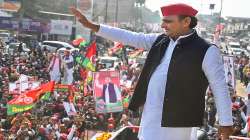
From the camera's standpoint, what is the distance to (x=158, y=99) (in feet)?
10.8

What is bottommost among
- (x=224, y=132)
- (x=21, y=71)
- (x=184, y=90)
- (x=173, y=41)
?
(x=21, y=71)

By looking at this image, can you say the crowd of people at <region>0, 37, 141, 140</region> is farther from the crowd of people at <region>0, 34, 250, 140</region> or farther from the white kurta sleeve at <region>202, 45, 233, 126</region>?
the white kurta sleeve at <region>202, 45, 233, 126</region>

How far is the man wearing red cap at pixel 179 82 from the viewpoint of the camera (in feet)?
10.4

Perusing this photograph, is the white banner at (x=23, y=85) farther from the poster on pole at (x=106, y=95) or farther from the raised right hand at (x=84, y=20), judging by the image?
the raised right hand at (x=84, y=20)

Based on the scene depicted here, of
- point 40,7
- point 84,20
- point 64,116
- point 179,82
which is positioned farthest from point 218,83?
point 40,7

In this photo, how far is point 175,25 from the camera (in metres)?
3.31

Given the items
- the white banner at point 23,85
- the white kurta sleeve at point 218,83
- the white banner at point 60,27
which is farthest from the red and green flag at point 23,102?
the white banner at point 60,27

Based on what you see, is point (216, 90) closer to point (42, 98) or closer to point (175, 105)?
point (175, 105)

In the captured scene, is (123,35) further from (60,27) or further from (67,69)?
(60,27)

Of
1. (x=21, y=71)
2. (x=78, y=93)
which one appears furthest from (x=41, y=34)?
(x=78, y=93)

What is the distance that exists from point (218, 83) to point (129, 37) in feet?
2.33

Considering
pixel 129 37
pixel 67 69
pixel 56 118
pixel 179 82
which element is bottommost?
pixel 56 118

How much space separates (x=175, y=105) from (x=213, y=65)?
Answer: 12.5 inches

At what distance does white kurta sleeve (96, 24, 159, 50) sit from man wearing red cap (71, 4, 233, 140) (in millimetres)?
145
